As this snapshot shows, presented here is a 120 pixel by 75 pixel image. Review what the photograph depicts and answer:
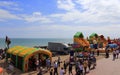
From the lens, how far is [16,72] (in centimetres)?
2800

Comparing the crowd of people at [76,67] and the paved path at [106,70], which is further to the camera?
the paved path at [106,70]

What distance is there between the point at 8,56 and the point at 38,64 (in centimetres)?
986

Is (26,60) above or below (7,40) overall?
below

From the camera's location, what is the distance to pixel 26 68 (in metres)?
28.3

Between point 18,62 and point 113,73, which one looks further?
point 18,62

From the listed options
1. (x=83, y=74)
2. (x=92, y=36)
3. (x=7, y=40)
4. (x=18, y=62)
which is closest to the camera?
(x=83, y=74)

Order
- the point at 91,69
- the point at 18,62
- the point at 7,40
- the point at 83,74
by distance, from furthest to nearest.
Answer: the point at 7,40 < the point at 18,62 < the point at 91,69 < the point at 83,74

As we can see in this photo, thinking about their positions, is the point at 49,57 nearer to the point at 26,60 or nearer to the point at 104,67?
the point at 26,60

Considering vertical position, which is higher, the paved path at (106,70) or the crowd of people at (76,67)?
the crowd of people at (76,67)

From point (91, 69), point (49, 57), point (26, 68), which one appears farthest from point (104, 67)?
point (26, 68)

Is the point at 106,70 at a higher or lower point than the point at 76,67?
lower

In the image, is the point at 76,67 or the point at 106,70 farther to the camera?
the point at 106,70

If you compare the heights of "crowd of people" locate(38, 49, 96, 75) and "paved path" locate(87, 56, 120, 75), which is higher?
"crowd of people" locate(38, 49, 96, 75)

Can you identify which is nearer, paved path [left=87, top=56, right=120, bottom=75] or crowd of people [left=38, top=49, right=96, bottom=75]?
crowd of people [left=38, top=49, right=96, bottom=75]
